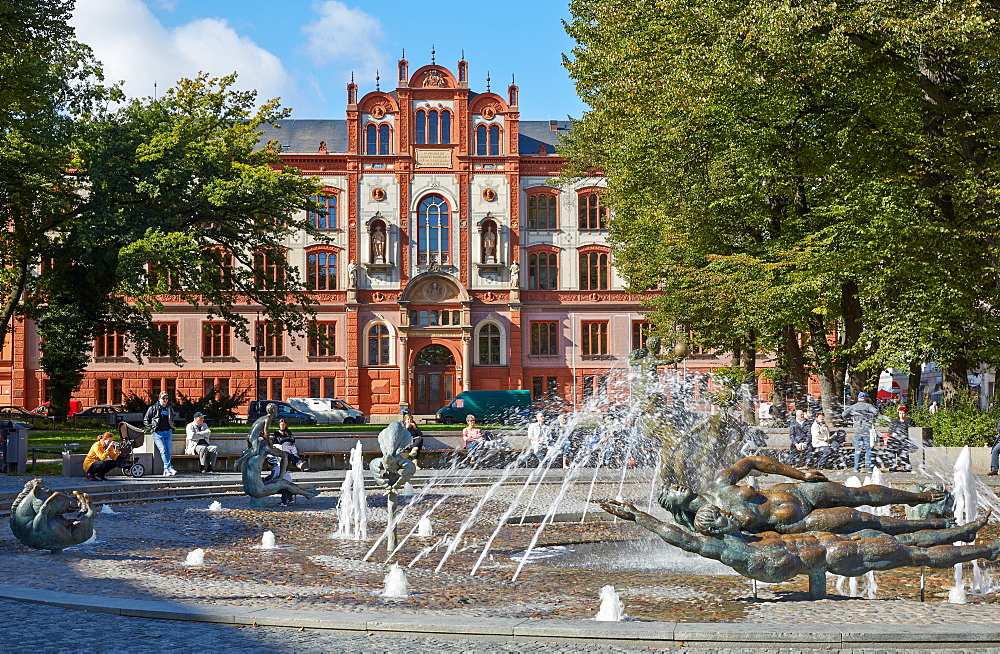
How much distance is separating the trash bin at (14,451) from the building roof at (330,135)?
37.4m

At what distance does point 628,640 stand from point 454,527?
8.06 m

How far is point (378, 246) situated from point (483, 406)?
10905 millimetres

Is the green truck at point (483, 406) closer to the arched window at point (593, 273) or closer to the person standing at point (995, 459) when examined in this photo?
the arched window at point (593, 273)

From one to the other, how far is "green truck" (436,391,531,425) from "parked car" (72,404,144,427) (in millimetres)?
13972

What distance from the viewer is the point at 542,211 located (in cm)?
5834

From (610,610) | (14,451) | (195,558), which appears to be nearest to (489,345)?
(14,451)

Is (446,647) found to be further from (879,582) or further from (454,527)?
(454,527)

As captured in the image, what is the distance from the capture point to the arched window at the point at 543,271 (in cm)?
5812

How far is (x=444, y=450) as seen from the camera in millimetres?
27016

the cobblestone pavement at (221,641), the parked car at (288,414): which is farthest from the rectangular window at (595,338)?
Result: the cobblestone pavement at (221,641)

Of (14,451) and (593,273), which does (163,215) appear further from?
(593,273)

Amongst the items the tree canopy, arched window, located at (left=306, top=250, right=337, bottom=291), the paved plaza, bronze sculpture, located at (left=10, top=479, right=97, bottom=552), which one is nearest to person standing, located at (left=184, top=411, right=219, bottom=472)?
the paved plaza

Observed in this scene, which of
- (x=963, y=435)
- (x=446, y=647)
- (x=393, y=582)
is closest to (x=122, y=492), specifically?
(x=393, y=582)

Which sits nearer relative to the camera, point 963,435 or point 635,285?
point 963,435
